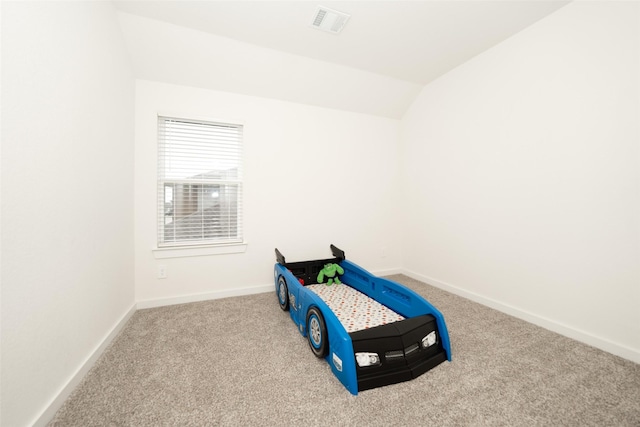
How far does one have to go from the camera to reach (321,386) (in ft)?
4.45

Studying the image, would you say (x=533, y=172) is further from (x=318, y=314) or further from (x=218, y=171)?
(x=218, y=171)

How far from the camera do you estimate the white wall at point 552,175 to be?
1.64 meters

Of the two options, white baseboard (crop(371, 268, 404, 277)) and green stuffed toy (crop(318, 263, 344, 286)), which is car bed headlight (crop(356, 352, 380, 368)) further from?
white baseboard (crop(371, 268, 404, 277))

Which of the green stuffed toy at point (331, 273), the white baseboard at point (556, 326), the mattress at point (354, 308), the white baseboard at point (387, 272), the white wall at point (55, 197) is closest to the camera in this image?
the white wall at point (55, 197)

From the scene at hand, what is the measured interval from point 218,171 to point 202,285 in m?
1.31

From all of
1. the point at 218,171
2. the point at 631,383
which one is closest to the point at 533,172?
the point at 631,383

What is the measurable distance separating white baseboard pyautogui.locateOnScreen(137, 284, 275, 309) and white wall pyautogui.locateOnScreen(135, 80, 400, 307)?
0.01 m

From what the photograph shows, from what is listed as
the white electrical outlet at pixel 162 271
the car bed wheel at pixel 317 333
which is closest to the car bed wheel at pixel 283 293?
the car bed wheel at pixel 317 333

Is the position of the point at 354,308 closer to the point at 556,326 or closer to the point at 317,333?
the point at 317,333

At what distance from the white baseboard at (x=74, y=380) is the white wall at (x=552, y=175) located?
131 inches

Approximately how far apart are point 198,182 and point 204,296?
128cm

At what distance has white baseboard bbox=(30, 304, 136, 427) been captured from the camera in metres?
1.11

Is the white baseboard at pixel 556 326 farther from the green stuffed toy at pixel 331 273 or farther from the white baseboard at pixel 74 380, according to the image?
the white baseboard at pixel 74 380

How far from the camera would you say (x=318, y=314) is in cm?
155
